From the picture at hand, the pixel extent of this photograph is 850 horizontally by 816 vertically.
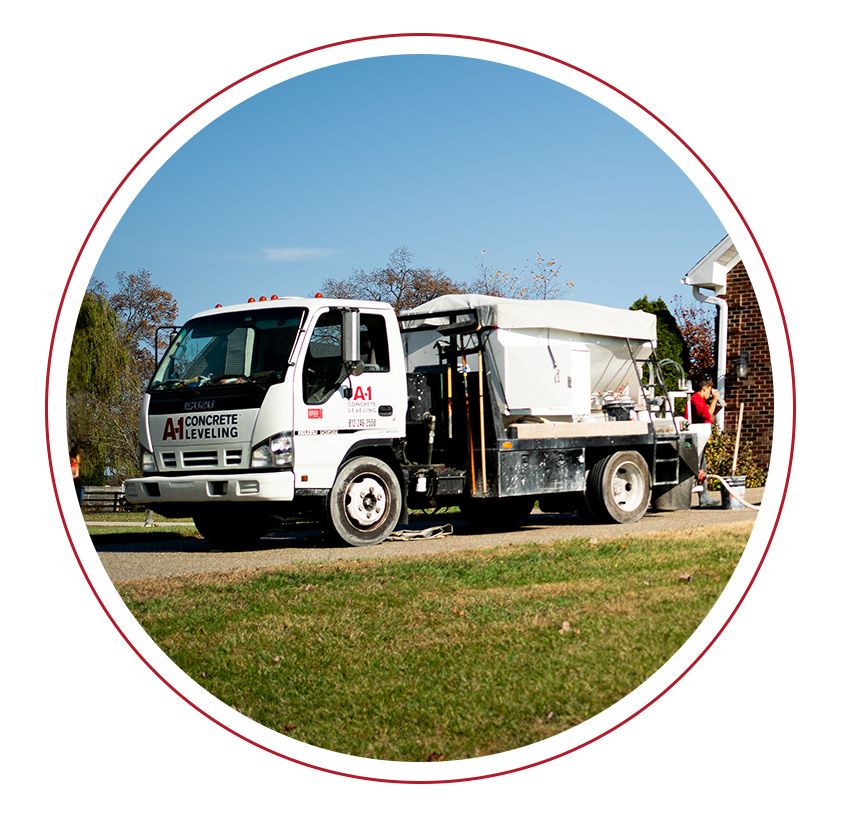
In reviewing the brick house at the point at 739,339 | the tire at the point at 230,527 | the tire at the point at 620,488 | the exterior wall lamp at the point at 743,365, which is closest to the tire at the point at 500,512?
the tire at the point at 620,488

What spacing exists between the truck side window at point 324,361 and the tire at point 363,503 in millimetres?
659

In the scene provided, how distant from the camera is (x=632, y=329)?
10.2 m

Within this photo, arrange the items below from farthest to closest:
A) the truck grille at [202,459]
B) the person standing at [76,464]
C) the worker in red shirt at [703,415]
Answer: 1. the truck grille at [202,459]
2. the worker in red shirt at [703,415]
3. the person standing at [76,464]

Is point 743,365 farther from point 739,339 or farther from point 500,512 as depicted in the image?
point 500,512

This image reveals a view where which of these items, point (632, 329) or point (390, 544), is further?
point (632, 329)

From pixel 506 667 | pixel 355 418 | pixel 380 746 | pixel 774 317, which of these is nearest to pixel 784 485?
pixel 774 317

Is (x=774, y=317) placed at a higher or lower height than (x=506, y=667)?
higher

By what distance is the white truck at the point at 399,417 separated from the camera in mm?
8633

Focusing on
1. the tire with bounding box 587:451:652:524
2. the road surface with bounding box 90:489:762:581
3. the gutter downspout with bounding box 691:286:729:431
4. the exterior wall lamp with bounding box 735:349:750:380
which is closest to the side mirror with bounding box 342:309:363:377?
the road surface with bounding box 90:489:762:581

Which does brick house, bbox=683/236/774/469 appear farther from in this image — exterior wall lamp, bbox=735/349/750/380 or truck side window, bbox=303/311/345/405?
truck side window, bbox=303/311/345/405

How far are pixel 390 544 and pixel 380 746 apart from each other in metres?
4.11

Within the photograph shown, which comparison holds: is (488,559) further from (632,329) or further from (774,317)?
(632,329)

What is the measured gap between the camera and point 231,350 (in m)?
8.89

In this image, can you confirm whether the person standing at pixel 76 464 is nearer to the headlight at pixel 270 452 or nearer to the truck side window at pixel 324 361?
the headlight at pixel 270 452
